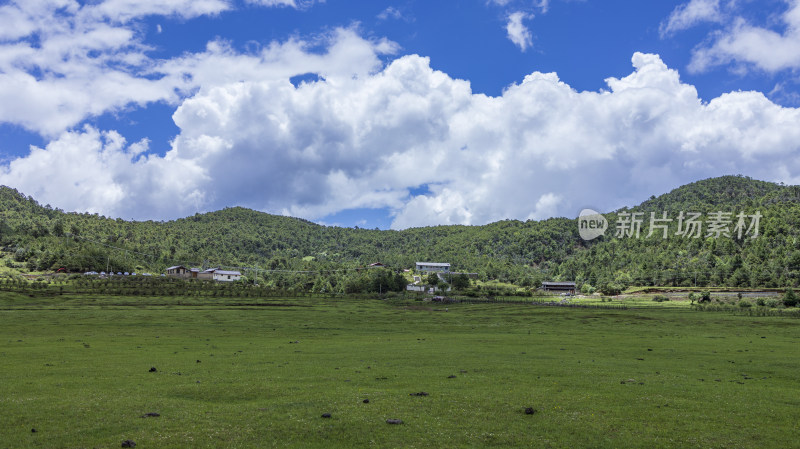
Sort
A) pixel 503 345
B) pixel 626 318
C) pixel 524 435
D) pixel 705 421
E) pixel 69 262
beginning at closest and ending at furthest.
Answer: pixel 524 435
pixel 705 421
pixel 503 345
pixel 626 318
pixel 69 262

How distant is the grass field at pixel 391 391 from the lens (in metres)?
17.4

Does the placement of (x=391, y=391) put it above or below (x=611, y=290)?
above

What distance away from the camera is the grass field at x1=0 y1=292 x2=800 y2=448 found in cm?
1742

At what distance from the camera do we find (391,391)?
23984mm

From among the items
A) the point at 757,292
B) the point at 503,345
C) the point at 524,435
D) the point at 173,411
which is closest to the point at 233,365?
the point at 173,411

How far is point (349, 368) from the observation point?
30750 millimetres

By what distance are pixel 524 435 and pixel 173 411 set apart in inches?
541

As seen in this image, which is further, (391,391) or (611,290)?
(611,290)

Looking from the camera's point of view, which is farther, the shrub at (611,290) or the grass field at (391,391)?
the shrub at (611,290)

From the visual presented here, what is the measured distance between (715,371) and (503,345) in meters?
17.6

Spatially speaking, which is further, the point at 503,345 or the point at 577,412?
the point at 503,345

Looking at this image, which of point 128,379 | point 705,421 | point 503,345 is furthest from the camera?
point 503,345

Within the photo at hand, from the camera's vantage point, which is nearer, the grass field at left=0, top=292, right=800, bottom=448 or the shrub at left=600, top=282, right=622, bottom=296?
the grass field at left=0, top=292, right=800, bottom=448

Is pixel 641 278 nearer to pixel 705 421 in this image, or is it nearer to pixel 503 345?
pixel 503 345
